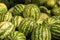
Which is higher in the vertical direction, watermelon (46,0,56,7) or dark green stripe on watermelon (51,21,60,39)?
watermelon (46,0,56,7)

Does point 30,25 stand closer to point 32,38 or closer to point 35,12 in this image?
point 32,38

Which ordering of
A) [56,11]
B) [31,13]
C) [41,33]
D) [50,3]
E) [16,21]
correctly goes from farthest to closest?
[50,3]
[56,11]
[31,13]
[16,21]
[41,33]

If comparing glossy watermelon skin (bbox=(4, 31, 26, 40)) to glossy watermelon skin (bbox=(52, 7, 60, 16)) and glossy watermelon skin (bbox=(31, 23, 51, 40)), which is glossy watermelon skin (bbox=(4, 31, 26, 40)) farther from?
glossy watermelon skin (bbox=(52, 7, 60, 16))

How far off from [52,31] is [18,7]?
3.39ft

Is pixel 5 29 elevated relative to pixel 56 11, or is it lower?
lower

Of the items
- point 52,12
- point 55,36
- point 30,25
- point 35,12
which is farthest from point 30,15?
point 52,12

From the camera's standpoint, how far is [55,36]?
2627 millimetres

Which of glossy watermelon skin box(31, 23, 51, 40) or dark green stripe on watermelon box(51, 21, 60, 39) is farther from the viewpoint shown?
dark green stripe on watermelon box(51, 21, 60, 39)

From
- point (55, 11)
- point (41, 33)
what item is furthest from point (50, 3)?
point (41, 33)

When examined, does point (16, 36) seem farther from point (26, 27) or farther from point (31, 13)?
point (31, 13)

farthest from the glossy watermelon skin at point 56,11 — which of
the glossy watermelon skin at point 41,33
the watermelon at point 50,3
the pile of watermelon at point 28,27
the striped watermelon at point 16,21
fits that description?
the glossy watermelon skin at point 41,33

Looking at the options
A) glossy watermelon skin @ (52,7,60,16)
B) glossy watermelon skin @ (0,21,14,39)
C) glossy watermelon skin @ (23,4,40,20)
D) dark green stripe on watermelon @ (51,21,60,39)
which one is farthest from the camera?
glossy watermelon skin @ (52,7,60,16)

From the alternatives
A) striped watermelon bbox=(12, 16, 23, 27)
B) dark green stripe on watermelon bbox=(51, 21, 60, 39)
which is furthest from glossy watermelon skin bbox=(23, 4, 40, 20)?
dark green stripe on watermelon bbox=(51, 21, 60, 39)

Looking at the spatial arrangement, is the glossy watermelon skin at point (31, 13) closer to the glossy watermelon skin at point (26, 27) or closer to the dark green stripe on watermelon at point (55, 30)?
the glossy watermelon skin at point (26, 27)
